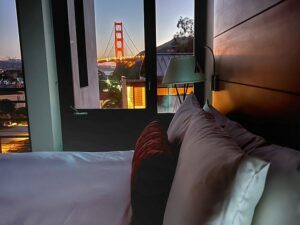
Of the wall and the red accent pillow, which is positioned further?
the wall

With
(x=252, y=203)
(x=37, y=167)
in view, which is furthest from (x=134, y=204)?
(x=37, y=167)

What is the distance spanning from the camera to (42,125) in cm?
285

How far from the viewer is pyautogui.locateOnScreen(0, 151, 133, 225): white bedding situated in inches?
43.9

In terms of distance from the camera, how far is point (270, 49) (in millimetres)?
953

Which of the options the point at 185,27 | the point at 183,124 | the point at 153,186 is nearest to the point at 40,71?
the point at 185,27

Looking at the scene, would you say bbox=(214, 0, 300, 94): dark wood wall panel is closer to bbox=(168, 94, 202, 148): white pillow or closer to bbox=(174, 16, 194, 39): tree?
bbox=(168, 94, 202, 148): white pillow

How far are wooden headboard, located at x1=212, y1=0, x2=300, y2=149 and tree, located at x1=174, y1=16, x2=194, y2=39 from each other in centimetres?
129

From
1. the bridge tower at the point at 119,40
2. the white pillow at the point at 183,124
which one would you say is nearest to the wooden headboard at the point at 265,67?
the white pillow at the point at 183,124

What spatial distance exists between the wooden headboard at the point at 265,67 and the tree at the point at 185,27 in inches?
50.8

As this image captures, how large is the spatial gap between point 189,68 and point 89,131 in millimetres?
1508

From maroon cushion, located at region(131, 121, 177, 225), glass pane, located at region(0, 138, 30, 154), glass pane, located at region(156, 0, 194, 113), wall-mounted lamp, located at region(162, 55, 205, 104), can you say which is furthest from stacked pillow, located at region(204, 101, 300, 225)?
glass pane, located at region(0, 138, 30, 154)

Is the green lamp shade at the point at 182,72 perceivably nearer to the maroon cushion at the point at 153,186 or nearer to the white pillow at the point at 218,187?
the maroon cushion at the point at 153,186

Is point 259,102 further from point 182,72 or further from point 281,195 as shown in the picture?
point 182,72

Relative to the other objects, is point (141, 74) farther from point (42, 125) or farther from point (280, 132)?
point (280, 132)
